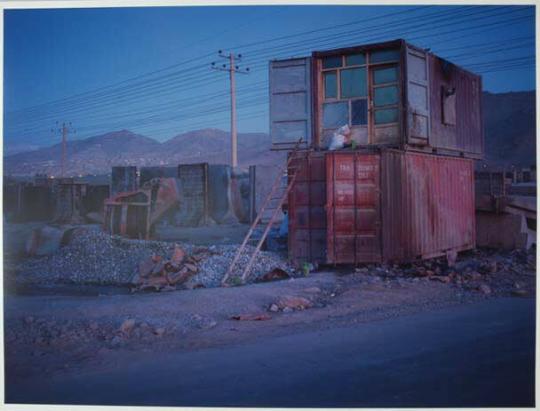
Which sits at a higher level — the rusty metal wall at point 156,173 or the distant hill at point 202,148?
the distant hill at point 202,148

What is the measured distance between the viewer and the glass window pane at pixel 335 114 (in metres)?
13.6

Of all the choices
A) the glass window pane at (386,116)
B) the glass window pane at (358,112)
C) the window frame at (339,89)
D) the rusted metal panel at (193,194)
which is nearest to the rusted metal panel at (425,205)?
the glass window pane at (386,116)

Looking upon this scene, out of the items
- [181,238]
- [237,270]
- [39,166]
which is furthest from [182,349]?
[39,166]

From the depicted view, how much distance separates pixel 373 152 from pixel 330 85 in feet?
8.18

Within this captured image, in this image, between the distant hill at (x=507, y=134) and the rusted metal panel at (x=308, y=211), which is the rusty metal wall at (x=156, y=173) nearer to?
the rusted metal panel at (x=308, y=211)

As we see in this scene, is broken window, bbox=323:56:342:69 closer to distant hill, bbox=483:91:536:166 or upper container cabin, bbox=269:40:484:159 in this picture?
upper container cabin, bbox=269:40:484:159

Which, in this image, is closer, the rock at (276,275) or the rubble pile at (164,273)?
the rubble pile at (164,273)

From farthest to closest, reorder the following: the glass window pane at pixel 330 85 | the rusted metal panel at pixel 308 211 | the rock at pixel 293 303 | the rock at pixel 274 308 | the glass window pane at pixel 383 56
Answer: the glass window pane at pixel 330 85 < the glass window pane at pixel 383 56 < the rusted metal panel at pixel 308 211 < the rock at pixel 293 303 < the rock at pixel 274 308

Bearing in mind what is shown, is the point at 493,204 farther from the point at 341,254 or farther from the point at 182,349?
the point at 182,349

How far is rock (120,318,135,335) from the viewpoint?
24.4 ft

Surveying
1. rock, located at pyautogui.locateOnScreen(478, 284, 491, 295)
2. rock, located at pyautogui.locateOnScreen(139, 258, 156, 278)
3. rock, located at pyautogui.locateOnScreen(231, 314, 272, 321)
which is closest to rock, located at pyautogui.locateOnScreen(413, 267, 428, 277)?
rock, located at pyautogui.locateOnScreen(478, 284, 491, 295)

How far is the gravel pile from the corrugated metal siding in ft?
17.1

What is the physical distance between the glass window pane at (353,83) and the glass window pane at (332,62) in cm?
23

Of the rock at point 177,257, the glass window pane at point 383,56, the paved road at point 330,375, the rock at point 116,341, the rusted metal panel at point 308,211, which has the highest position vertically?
the glass window pane at point 383,56
